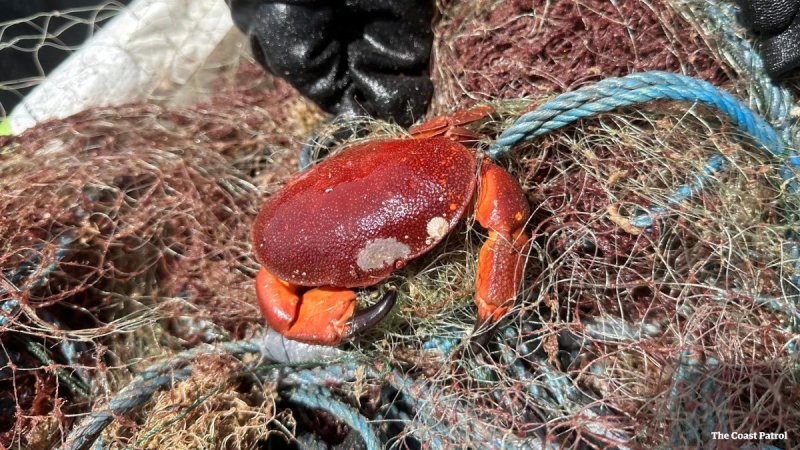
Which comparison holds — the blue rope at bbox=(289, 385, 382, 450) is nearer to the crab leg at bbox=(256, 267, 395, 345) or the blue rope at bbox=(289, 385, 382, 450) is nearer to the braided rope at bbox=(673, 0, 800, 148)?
the crab leg at bbox=(256, 267, 395, 345)

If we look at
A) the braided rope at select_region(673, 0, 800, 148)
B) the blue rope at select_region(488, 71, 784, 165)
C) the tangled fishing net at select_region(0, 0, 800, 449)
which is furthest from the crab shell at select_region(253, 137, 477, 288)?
the braided rope at select_region(673, 0, 800, 148)

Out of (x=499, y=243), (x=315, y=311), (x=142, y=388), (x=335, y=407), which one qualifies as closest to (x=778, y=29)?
(x=499, y=243)

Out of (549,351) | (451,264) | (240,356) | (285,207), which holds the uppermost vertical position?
(285,207)

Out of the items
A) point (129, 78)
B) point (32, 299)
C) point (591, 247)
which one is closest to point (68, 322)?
point (32, 299)

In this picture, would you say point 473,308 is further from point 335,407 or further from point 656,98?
point 656,98

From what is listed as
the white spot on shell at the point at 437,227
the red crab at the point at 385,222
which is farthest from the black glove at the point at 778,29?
the white spot on shell at the point at 437,227

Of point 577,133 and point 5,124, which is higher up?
point 577,133

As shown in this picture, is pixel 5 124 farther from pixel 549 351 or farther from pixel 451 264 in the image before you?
pixel 549 351

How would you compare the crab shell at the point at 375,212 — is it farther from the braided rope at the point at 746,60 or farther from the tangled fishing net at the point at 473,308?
the braided rope at the point at 746,60
